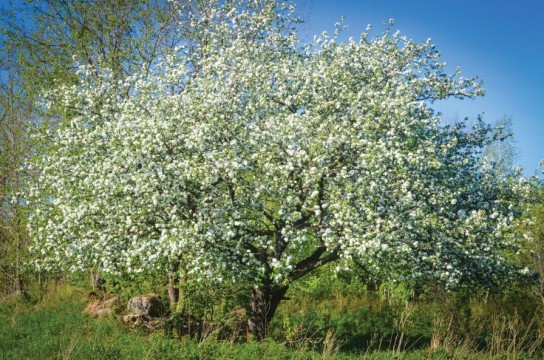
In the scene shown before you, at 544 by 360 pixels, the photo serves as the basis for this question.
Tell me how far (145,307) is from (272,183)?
8.55 m

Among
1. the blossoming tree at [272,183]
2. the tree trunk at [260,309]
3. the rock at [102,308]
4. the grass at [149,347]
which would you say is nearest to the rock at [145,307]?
the grass at [149,347]

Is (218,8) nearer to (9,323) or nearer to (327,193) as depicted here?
(327,193)

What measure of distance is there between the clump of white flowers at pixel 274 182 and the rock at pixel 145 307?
331 centimetres

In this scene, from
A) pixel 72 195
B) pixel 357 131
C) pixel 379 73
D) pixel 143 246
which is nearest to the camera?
pixel 143 246

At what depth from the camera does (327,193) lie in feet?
49.7

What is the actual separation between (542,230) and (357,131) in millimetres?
7310

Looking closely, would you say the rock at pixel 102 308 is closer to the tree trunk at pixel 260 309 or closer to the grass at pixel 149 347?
the grass at pixel 149 347

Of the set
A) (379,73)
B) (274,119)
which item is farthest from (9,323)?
(379,73)

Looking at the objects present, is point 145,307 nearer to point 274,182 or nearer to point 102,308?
point 102,308

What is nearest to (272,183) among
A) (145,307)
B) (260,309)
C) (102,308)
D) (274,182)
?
(274,182)

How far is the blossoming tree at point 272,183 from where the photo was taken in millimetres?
14664

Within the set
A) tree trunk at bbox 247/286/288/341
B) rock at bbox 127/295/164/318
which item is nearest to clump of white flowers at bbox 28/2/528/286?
tree trunk at bbox 247/286/288/341

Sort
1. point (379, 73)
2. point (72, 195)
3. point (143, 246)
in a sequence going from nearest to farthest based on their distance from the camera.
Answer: point (143, 246)
point (72, 195)
point (379, 73)

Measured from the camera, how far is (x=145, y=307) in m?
20.3
